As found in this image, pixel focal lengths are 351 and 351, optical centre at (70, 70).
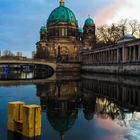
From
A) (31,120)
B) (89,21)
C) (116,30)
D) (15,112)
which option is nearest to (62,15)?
(89,21)

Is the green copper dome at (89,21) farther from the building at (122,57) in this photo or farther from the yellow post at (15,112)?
the yellow post at (15,112)

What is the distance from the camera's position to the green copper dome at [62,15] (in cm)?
15577

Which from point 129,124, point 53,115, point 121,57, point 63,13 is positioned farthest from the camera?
point 63,13

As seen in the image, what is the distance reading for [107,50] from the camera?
9050 cm

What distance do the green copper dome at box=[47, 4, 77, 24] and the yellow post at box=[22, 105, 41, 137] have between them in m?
143

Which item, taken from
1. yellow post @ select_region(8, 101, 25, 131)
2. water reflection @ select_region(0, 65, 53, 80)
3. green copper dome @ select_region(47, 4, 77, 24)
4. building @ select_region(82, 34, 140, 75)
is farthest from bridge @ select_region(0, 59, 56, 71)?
yellow post @ select_region(8, 101, 25, 131)

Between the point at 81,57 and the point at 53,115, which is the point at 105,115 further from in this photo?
the point at 81,57

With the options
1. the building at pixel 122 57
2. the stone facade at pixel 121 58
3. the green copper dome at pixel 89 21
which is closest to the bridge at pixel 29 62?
the stone facade at pixel 121 58

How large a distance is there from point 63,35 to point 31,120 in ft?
474

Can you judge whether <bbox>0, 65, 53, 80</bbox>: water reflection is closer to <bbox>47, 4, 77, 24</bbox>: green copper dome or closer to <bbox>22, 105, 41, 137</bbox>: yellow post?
<bbox>47, 4, 77, 24</bbox>: green copper dome

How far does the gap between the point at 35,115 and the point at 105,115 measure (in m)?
8.68

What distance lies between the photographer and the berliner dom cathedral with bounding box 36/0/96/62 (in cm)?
15450

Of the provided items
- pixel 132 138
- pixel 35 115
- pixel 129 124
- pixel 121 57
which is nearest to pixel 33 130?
pixel 35 115

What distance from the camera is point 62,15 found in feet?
513
